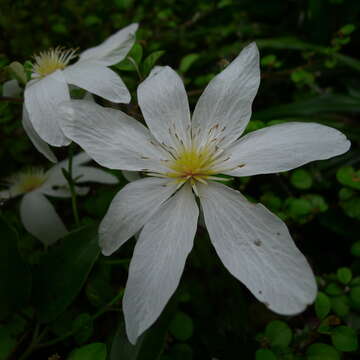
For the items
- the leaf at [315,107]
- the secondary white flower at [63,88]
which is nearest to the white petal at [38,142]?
the secondary white flower at [63,88]

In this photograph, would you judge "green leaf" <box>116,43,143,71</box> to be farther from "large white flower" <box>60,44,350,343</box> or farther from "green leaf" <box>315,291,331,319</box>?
"green leaf" <box>315,291,331,319</box>

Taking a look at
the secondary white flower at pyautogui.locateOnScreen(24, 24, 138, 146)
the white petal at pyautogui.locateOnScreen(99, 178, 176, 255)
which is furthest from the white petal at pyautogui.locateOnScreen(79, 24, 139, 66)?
the white petal at pyautogui.locateOnScreen(99, 178, 176, 255)

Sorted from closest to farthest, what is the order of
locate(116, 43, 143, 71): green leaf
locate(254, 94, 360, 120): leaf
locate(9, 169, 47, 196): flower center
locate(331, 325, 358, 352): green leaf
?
locate(331, 325, 358, 352): green leaf, locate(116, 43, 143, 71): green leaf, locate(9, 169, 47, 196): flower center, locate(254, 94, 360, 120): leaf

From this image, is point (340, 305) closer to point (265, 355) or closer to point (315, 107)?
point (265, 355)

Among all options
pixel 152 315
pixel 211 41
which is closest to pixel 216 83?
pixel 152 315

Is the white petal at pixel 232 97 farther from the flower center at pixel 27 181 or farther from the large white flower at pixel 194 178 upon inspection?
the flower center at pixel 27 181

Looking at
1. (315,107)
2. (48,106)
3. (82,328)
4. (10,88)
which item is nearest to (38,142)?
(48,106)
